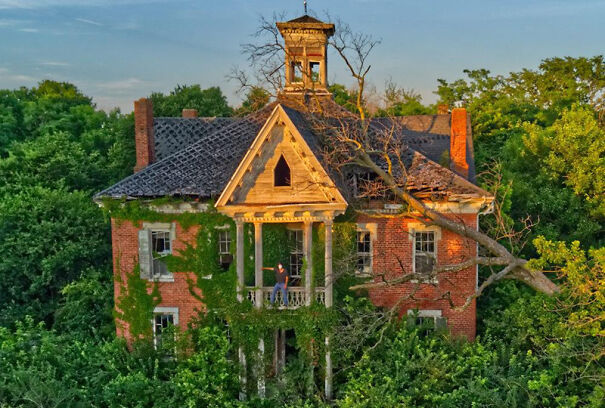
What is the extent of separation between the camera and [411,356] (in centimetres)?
1814

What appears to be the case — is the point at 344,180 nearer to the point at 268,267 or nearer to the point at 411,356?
the point at 268,267

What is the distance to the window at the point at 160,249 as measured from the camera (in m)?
19.8

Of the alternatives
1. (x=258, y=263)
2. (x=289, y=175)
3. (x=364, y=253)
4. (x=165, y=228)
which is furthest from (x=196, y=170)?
(x=364, y=253)

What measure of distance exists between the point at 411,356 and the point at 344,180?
7.24m

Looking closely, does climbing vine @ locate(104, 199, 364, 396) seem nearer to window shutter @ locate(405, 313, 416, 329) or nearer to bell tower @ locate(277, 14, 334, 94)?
window shutter @ locate(405, 313, 416, 329)

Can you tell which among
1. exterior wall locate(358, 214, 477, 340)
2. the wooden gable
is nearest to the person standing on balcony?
the wooden gable

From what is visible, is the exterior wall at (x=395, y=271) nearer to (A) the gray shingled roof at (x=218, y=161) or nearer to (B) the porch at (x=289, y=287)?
(A) the gray shingled roof at (x=218, y=161)

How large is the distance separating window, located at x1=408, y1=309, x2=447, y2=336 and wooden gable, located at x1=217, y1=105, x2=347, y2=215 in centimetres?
591

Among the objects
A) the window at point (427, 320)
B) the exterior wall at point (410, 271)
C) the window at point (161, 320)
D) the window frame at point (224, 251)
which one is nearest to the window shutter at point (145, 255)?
the window at point (161, 320)

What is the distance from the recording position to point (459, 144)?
67.6 feet

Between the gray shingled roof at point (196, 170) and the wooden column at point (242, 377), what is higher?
the gray shingled roof at point (196, 170)

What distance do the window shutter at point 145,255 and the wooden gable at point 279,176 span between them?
4423mm

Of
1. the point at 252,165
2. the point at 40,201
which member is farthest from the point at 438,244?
the point at 40,201

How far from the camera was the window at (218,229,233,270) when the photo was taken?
1962cm
